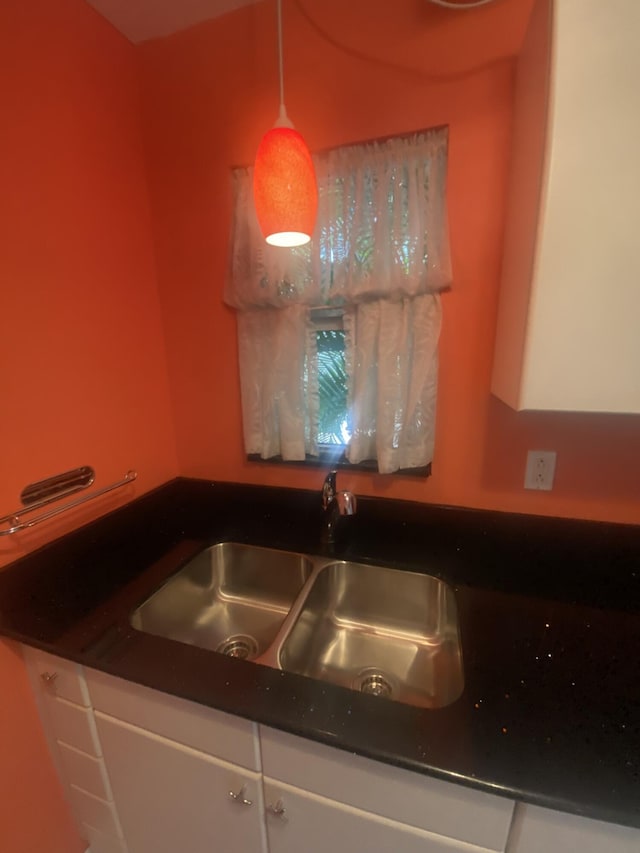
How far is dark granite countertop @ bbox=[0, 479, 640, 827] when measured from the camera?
2.00 ft

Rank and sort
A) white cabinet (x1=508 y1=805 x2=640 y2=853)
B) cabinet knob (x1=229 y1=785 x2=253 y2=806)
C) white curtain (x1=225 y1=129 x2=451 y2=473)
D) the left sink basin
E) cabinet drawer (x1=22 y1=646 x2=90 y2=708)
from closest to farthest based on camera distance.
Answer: white cabinet (x1=508 y1=805 x2=640 y2=853) < cabinet knob (x1=229 y1=785 x2=253 y2=806) < cabinet drawer (x1=22 y1=646 x2=90 y2=708) < white curtain (x1=225 y1=129 x2=451 y2=473) < the left sink basin

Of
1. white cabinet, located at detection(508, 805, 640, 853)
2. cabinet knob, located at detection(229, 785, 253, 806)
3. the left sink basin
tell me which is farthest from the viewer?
the left sink basin

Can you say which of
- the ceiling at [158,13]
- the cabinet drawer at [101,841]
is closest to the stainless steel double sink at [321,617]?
the cabinet drawer at [101,841]

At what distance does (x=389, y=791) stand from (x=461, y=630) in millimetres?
354

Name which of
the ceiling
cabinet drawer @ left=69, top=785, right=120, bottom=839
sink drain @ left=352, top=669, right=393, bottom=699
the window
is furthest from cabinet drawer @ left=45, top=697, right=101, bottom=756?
the ceiling

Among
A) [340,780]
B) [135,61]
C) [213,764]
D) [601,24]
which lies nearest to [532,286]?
[601,24]

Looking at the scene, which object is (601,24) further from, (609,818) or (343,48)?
(609,818)

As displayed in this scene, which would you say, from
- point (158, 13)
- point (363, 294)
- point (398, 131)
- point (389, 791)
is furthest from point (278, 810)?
point (158, 13)

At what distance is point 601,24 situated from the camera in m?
0.59

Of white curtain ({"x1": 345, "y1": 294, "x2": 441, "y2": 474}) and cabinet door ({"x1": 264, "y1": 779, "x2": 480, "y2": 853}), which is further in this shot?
white curtain ({"x1": 345, "y1": 294, "x2": 441, "y2": 474})

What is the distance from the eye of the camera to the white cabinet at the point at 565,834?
570 millimetres

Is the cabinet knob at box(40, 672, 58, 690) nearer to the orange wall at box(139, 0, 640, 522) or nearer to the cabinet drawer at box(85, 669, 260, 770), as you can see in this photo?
the cabinet drawer at box(85, 669, 260, 770)

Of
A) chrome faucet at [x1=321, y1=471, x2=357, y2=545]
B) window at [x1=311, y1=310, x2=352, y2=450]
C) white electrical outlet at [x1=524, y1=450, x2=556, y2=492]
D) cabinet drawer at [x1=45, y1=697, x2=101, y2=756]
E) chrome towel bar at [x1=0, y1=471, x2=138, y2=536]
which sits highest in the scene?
window at [x1=311, y1=310, x2=352, y2=450]

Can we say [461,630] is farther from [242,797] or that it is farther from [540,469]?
[242,797]
